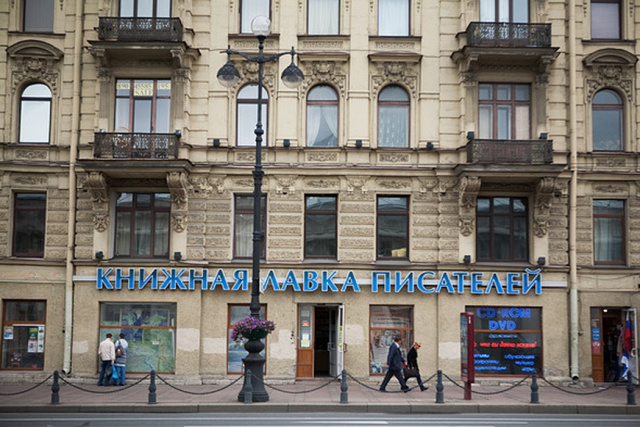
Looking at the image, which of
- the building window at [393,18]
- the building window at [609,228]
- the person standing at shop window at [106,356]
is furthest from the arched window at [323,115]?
the person standing at shop window at [106,356]

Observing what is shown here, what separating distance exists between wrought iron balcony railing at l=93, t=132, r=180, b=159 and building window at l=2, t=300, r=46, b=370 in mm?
5584

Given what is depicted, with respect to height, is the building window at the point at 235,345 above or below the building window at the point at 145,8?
below

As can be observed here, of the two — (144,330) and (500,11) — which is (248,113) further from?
(500,11)

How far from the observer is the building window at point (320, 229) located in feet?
78.2

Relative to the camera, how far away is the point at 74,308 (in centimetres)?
2309

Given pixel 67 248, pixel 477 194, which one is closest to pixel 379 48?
pixel 477 194

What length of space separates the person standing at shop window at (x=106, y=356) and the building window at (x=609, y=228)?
53.5 feet

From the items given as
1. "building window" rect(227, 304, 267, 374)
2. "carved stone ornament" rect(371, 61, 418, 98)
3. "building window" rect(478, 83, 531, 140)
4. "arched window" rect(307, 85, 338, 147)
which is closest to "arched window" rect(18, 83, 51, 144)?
"building window" rect(227, 304, 267, 374)

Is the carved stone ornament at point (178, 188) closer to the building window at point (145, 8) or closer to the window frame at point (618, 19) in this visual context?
the building window at point (145, 8)

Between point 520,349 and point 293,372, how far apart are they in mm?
7613

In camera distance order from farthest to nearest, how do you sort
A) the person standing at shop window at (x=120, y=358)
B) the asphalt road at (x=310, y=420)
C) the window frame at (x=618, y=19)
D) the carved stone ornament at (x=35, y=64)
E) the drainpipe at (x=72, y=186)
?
the window frame at (x=618, y=19), the carved stone ornament at (x=35, y=64), the drainpipe at (x=72, y=186), the person standing at shop window at (x=120, y=358), the asphalt road at (x=310, y=420)

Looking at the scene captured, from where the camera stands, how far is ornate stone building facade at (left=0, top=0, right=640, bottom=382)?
75.8ft

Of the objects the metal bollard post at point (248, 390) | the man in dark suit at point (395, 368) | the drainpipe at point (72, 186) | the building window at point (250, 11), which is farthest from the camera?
the building window at point (250, 11)

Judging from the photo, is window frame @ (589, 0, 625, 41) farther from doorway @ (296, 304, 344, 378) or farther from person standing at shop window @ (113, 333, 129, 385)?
person standing at shop window @ (113, 333, 129, 385)
